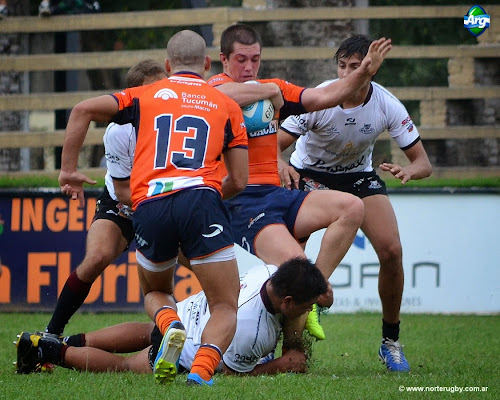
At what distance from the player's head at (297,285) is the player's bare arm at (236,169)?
0.56 m

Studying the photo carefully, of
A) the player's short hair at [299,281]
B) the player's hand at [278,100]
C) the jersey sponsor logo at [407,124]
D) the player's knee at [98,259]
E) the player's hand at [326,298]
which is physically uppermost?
the player's hand at [278,100]

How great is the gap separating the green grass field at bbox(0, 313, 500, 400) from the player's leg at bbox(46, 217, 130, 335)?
481mm

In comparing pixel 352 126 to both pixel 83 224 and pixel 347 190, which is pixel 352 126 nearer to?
pixel 347 190

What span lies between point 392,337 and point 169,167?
2.73 metres

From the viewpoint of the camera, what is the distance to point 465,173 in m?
13.3

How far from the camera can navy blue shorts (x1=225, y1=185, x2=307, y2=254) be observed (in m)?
6.88

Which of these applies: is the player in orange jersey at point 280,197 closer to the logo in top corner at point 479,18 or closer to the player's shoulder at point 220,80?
the player's shoulder at point 220,80

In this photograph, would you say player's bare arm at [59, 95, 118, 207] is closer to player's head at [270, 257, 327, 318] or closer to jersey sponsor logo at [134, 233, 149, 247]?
jersey sponsor logo at [134, 233, 149, 247]

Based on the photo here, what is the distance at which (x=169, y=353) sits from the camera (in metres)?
5.59

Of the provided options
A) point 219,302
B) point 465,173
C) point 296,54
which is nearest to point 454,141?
point 465,173

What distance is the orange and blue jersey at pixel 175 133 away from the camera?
5.81m

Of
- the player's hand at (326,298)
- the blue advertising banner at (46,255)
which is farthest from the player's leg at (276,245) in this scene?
the blue advertising banner at (46,255)

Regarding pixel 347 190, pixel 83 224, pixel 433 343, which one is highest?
pixel 347 190

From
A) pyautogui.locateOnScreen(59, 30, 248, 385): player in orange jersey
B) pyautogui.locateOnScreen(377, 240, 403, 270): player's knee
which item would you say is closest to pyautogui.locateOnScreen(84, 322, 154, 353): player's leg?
pyautogui.locateOnScreen(59, 30, 248, 385): player in orange jersey
